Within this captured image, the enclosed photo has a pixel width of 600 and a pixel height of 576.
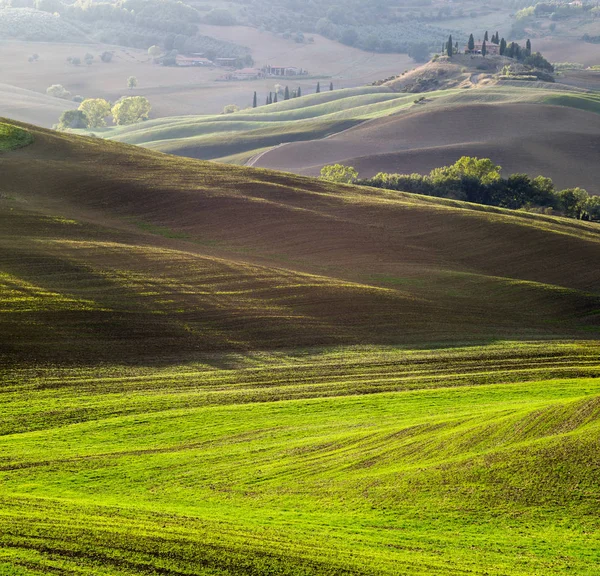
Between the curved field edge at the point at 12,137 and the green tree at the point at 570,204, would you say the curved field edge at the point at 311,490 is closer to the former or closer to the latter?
the curved field edge at the point at 12,137

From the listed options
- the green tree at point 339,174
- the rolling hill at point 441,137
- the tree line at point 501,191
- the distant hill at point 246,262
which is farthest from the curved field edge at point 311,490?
the rolling hill at point 441,137

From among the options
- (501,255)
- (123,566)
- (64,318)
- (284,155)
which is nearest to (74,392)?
(64,318)

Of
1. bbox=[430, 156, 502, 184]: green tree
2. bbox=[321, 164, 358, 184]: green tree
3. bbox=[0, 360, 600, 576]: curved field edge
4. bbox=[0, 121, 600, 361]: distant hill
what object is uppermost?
bbox=[430, 156, 502, 184]: green tree

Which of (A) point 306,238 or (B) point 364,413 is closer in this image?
(B) point 364,413

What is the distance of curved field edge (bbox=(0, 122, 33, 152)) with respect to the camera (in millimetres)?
71562

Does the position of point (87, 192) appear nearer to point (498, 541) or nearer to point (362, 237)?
point (362, 237)

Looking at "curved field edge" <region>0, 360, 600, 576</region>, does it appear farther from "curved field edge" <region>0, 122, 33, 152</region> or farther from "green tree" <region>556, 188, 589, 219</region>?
"green tree" <region>556, 188, 589, 219</region>

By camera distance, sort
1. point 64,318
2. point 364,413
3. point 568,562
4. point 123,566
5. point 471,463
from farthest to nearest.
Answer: point 64,318 < point 364,413 < point 471,463 < point 568,562 < point 123,566

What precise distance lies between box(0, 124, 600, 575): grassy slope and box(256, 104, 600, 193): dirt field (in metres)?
76.1

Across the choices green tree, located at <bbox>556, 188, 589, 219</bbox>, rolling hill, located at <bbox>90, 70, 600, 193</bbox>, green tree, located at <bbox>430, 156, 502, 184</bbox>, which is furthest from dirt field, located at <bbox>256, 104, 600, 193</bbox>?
green tree, located at <bbox>556, 188, 589, 219</bbox>

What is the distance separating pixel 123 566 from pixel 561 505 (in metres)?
12.9

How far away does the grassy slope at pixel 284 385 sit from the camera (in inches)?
890

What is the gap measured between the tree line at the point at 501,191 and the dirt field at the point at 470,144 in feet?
108

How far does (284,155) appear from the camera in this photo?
15288cm
